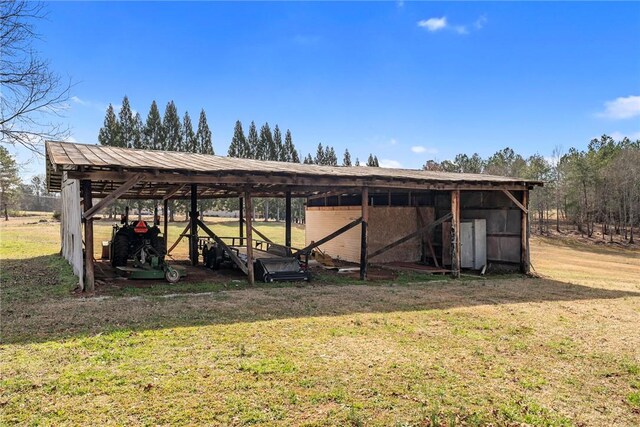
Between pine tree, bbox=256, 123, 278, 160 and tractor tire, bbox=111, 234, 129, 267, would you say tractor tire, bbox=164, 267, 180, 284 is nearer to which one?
tractor tire, bbox=111, 234, 129, 267

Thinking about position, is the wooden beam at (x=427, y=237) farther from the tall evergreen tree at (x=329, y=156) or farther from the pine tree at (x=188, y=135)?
the tall evergreen tree at (x=329, y=156)

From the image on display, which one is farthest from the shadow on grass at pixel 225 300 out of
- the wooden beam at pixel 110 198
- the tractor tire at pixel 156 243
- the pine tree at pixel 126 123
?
the pine tree at pixel 126 123

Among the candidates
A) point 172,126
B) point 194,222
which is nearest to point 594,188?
point 194,222

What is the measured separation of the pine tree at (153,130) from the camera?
49.7m

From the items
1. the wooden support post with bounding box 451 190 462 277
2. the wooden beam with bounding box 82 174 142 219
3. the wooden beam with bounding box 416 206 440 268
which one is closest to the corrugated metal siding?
the wooden beam with bounding box 416 206 440 268

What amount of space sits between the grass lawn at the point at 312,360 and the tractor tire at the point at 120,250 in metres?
2.21

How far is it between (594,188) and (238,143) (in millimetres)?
43714

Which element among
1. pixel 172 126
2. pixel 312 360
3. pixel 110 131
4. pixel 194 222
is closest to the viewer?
pixel 312 360

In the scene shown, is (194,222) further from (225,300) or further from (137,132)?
(137,132)

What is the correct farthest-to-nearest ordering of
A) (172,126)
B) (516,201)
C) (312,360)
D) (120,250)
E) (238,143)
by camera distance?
1. (238,143)
2. (172,126)
3. (516,201)
4. (120,250)
5. (312,360)

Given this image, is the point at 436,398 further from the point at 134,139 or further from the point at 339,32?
the point at 134,139

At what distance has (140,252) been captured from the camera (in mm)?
11211

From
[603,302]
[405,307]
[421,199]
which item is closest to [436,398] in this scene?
[405,307]

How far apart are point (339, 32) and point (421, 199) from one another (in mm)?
7024
